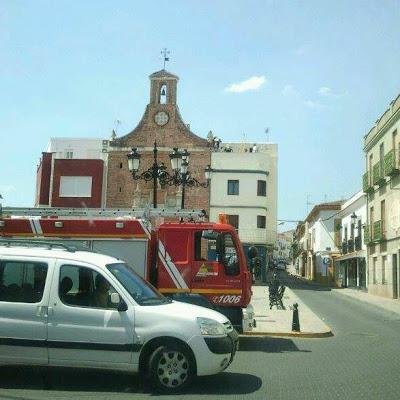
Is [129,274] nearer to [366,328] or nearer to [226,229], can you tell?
[226,229]

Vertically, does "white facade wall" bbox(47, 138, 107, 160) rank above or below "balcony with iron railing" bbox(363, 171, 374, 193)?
above

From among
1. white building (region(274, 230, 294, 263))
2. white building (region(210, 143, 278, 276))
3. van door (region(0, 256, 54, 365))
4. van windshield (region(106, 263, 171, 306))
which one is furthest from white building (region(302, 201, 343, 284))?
white building (region(274, 230, 294, 263))

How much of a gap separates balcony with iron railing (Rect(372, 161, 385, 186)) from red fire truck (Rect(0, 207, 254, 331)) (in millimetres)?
22626

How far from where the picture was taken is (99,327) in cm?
735

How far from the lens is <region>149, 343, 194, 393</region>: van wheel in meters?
7.26

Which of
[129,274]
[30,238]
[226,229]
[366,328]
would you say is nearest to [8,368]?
[129,274]

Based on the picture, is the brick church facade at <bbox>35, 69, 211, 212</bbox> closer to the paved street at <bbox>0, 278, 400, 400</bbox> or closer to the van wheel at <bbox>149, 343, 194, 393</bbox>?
the paved street at <bbox>0, 278, 400, 400</bbox>

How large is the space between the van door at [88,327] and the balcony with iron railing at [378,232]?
2745 cm

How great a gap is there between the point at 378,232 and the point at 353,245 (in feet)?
39.1

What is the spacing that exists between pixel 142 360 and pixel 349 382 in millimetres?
3094

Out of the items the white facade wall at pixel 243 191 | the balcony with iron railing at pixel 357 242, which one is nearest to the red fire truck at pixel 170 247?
the balcony with iron railing at pixel 357 242

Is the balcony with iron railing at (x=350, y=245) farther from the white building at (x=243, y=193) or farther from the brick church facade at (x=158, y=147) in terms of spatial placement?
the brick church facade at (x=158, y=147)

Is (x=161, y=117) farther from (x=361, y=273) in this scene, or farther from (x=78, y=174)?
(x=361, y=273)

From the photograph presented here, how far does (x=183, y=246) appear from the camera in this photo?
455 inches
